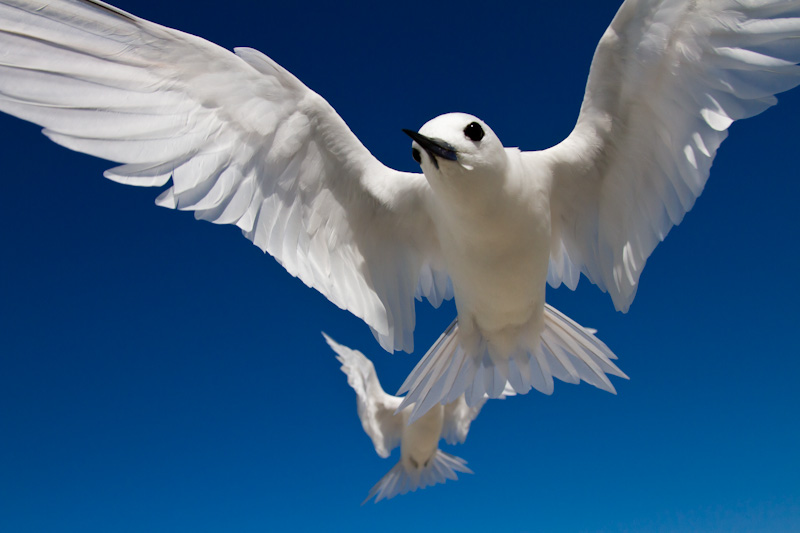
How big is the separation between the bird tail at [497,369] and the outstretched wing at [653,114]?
1.02ft

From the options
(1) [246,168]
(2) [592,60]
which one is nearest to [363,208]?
(1) [246,168]

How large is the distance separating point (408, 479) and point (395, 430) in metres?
0.57

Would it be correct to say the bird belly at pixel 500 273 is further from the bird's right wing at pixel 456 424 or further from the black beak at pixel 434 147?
the bird's right wing at pixel 456 424

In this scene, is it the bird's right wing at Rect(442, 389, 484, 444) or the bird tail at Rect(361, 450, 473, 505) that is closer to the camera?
the bird tail at Rect(361, 450, 473, 505)

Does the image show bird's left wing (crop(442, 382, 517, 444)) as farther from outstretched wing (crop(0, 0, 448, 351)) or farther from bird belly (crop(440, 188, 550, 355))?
bird belly (crop(440, 188, 550, 355))

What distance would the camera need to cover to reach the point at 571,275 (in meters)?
3.29

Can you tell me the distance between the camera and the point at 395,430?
7414 mm

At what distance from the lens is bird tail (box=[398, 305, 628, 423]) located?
3104mm

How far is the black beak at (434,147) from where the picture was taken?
6.91 ft

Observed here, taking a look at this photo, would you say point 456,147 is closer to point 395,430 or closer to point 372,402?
point 372,402

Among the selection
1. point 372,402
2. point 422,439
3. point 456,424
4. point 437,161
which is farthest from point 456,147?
point 456,424

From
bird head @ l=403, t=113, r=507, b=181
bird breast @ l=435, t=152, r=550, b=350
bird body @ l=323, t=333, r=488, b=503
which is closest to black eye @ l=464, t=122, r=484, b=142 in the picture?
bird head @ l=403, t=113, r=507, b=181

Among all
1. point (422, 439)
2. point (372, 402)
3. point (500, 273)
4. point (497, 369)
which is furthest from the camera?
point (372, 402)

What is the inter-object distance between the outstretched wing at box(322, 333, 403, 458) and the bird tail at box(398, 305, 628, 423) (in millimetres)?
4019
